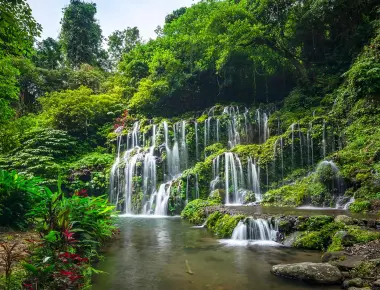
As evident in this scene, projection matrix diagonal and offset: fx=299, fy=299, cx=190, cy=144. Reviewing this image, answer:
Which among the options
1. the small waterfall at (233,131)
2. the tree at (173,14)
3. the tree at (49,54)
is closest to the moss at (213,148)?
the small waterfall at (233,131)

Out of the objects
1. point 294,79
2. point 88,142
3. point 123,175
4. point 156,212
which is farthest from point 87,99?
point 294,79

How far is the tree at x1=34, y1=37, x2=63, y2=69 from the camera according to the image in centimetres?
3856

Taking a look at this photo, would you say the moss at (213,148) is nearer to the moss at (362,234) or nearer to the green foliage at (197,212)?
the green foliage at (197,212)

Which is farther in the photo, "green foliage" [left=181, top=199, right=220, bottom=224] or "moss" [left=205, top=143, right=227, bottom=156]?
"moss" [left=205, top=143, right=227, bottom=156]

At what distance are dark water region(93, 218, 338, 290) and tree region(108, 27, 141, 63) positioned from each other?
4444 cm

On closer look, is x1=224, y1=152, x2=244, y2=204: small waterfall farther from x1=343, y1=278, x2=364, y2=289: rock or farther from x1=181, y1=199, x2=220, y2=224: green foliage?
x1=343, y1=278, x2=364, y2=289: rock

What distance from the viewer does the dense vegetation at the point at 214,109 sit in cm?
784

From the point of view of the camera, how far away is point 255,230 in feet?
28.7

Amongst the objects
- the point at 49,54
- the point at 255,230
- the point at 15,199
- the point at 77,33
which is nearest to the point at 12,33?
the point at 15,199

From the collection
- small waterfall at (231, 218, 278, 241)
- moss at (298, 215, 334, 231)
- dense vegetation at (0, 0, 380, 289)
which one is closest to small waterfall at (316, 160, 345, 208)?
dense vegetation at (0, 0, 380, 289)

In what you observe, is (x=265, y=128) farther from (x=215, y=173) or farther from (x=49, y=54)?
(x=49, y=54)

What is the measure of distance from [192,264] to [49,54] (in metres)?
39.7

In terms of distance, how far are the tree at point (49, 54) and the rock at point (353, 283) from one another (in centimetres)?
4083

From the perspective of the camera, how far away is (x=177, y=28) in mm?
28938
